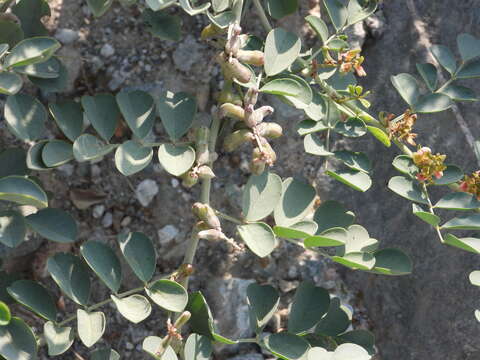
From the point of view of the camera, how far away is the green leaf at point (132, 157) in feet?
5.96

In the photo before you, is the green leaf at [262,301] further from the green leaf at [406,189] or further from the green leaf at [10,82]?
the green leaf at [10,82]

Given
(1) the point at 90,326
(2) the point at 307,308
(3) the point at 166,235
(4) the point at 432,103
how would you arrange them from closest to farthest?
(1) the point at 90,326 < (2) the point at 307,308 < (4) the point at 432,103 < (3) the point at 166,235

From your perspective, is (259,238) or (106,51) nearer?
→ (259,238)

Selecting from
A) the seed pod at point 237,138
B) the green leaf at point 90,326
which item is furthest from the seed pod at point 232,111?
the green leaf at point 90,326

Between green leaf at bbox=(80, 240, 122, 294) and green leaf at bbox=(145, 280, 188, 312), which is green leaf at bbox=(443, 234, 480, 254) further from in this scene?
green leaf at bbox=(80, 240, 122, 294)

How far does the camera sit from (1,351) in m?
1.68

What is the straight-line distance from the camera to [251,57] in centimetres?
191

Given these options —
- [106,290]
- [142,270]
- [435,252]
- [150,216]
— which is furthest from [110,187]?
[435,252]

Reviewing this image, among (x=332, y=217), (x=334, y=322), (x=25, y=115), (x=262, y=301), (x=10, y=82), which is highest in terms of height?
(x=10, y=82)

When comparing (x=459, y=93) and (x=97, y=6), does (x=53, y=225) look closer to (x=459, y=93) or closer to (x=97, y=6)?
(x=97, y=6)

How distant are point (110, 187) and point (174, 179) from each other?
7.2 inches

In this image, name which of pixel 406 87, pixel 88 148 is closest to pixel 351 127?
pixel 406 87

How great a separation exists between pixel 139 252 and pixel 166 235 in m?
0.34

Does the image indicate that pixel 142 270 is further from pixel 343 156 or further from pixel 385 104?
pixel 385 104
